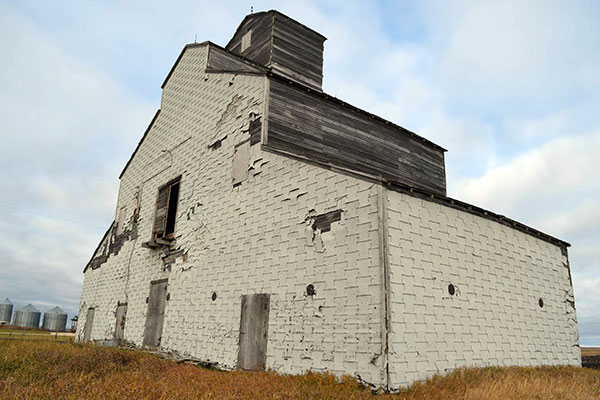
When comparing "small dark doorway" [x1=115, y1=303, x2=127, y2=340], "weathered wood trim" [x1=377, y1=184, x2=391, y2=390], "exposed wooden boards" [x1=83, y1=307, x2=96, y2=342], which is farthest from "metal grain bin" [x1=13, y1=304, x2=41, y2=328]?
"weathered wood trim" [x1=377, y1=184, x2=391, y2=390]

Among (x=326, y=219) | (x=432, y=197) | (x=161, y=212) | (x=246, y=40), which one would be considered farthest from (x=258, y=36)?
(x=432, y=197)

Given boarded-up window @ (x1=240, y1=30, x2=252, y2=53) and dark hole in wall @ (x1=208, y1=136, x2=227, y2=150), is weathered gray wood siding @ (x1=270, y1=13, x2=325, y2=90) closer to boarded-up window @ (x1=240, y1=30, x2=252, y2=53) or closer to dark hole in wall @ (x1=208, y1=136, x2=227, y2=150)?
boarded-up window @ (x1=240, y1=30, x2=252, y2=53)

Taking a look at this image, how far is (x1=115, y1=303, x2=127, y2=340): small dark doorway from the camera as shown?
19.0m

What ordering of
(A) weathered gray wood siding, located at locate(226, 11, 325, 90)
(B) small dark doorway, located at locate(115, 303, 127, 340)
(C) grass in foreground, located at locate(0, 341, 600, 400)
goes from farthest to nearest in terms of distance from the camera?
(B) small dark doorway, located at locate(115, 303, 127, 340) < (A) weathered gray wood siding, located at locate(226, 11, 325, 90) < (C) grass in foreground, located at locate(0, 341, 600, 400)

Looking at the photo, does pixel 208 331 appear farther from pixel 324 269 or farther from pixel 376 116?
pixel 376 116

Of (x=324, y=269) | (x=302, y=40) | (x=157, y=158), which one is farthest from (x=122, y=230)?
(x=324, y=269)

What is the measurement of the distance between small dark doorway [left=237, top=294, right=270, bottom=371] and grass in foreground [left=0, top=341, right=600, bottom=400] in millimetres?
1024

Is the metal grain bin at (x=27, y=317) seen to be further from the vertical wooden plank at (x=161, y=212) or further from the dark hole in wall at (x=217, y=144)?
the dark hole in wall at (x=217, y=144)

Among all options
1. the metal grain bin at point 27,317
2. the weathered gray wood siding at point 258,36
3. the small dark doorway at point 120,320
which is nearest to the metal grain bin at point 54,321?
the metal grain bin at point 27,317

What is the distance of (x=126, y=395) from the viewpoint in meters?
6.38

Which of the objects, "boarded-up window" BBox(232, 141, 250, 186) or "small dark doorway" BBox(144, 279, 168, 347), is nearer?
"boarded-up window" BBox(232, 141, 250, 186)

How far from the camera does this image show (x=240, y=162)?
45.6ft

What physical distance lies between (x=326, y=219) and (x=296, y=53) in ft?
38.5

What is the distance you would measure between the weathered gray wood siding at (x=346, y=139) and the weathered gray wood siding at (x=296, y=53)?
3.42 metres
